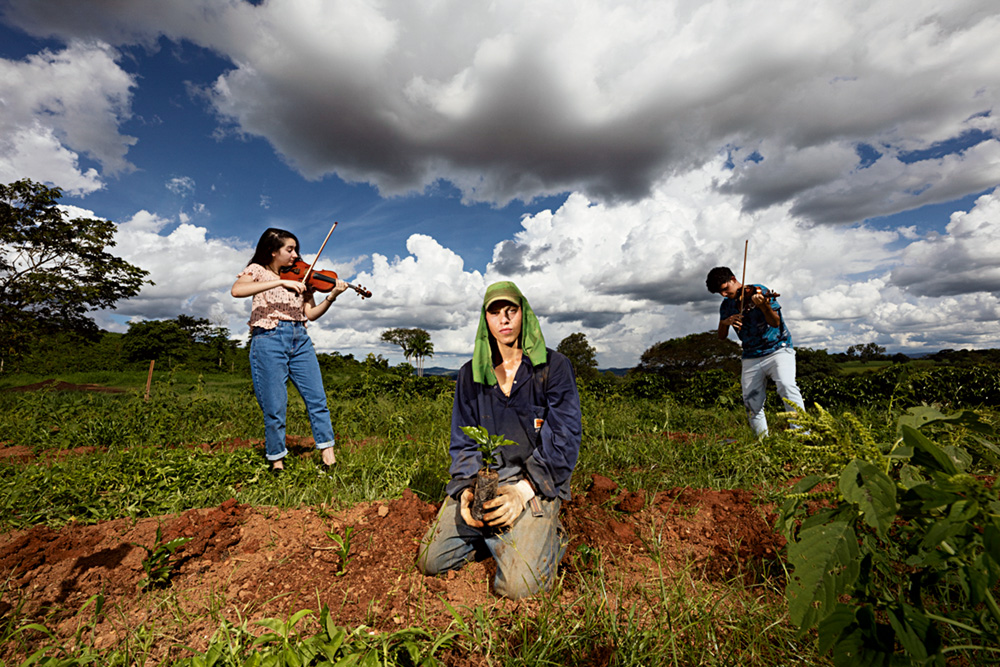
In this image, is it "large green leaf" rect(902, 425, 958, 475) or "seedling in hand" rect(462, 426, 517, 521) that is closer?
"large green leaf" rect(902, 425, 958, 475)

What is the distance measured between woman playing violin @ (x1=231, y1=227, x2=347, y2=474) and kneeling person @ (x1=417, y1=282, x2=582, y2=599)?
6.03ft

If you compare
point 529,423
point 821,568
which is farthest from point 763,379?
point 821,568

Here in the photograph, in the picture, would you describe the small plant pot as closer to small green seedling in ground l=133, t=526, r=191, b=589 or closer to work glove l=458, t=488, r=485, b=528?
work glove l=458, t=488, r=485, b=528

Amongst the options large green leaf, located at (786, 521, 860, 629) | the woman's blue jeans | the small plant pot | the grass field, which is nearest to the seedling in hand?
the small plant pot

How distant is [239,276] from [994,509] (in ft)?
14.0

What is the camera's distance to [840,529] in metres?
0.90

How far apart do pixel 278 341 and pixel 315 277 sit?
0.91 metres

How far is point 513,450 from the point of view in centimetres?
256

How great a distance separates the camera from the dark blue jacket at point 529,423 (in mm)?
2400

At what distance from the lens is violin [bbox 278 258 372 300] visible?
3.88 m

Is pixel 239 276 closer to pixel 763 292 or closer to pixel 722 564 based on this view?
pixel 722 564

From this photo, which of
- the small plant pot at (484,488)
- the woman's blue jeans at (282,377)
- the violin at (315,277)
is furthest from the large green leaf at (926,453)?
the violin at (315,277)

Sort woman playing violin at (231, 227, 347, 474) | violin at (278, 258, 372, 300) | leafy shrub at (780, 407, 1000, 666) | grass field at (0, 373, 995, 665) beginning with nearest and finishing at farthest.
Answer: leafy shrub at (780, 407, 1000, 666) < grass field at (0, 373, 995, 665) < woman playing violin at (231, 227, 347, 474) < violin at (278, 258, 372, 300)

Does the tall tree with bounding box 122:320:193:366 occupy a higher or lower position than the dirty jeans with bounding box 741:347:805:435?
higher
